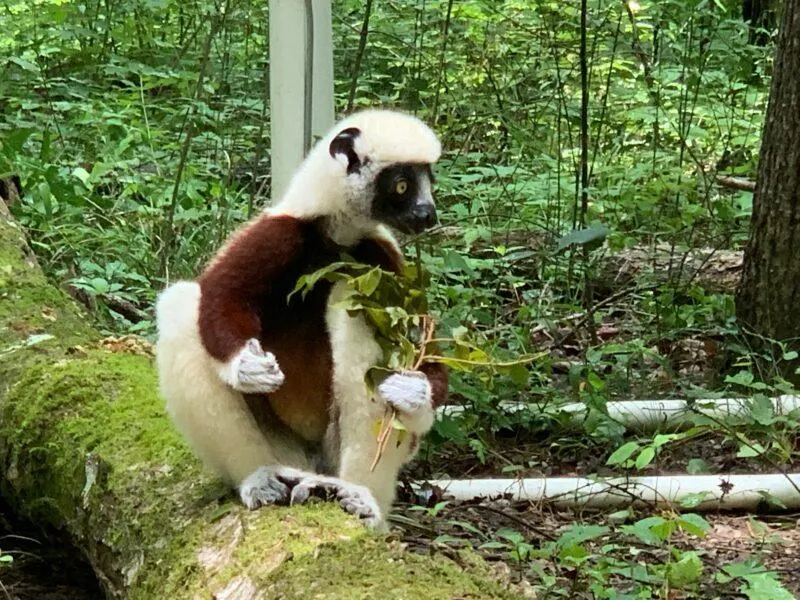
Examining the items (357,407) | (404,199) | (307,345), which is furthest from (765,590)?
(404,199)

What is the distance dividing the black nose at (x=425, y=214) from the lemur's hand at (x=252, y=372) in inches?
31.8

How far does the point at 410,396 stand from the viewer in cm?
293

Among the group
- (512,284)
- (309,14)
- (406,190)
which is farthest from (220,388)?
(512,284)

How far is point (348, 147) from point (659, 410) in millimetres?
2373

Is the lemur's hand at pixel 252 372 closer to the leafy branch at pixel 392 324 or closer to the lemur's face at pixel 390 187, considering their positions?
the leafy branch at pixel 392 324

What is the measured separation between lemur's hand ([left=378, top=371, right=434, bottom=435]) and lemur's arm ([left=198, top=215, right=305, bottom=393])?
33 centimetres

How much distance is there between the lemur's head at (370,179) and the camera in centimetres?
341

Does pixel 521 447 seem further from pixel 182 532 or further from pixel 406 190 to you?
pixel 182 532

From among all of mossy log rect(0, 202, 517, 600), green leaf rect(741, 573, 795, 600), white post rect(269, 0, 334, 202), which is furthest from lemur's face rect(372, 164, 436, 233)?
green leaf rect(741, 573, 795, 600)

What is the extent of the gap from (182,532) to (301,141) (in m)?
2.00

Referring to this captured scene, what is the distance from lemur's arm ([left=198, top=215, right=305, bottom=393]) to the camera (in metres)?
2.92

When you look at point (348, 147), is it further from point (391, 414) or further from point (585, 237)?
point (585, 237)

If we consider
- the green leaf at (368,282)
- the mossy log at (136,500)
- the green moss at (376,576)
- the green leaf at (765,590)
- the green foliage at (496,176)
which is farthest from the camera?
the green foliage at (496,176)

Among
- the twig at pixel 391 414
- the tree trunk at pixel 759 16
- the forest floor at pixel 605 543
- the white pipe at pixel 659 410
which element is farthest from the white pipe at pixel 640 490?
the tree trunk at pixel 759 16
